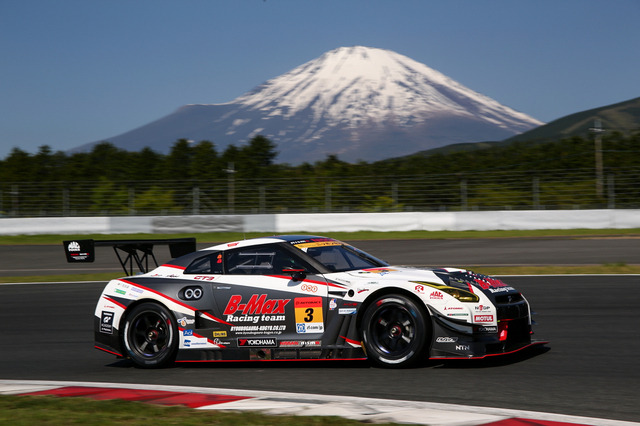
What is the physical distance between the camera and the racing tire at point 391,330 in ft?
22.0

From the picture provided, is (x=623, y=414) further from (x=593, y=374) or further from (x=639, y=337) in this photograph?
(x=639, y=337)

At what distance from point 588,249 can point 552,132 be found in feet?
571

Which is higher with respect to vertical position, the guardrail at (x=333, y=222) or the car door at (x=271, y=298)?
the guardrail at (x=333, y=222)

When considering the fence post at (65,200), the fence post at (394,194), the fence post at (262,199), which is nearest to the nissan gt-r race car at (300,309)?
the fence post at (394,194)

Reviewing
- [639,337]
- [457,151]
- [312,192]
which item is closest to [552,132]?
[457,151]

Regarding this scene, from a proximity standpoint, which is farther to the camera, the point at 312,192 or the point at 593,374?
the point at 312,192

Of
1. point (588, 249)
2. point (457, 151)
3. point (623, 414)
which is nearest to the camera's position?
point (623, 414)

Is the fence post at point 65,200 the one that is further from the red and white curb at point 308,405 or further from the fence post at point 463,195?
the red and white curb at point 308,405

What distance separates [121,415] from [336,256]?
298 centimetres

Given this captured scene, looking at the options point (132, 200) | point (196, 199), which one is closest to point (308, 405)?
point (196, 199)

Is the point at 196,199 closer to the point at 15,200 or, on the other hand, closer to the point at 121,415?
the point at 15,200

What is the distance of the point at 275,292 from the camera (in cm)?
728

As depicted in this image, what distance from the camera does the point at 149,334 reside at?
305 inches

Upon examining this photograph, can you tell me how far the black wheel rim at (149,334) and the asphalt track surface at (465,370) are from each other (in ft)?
0.73
